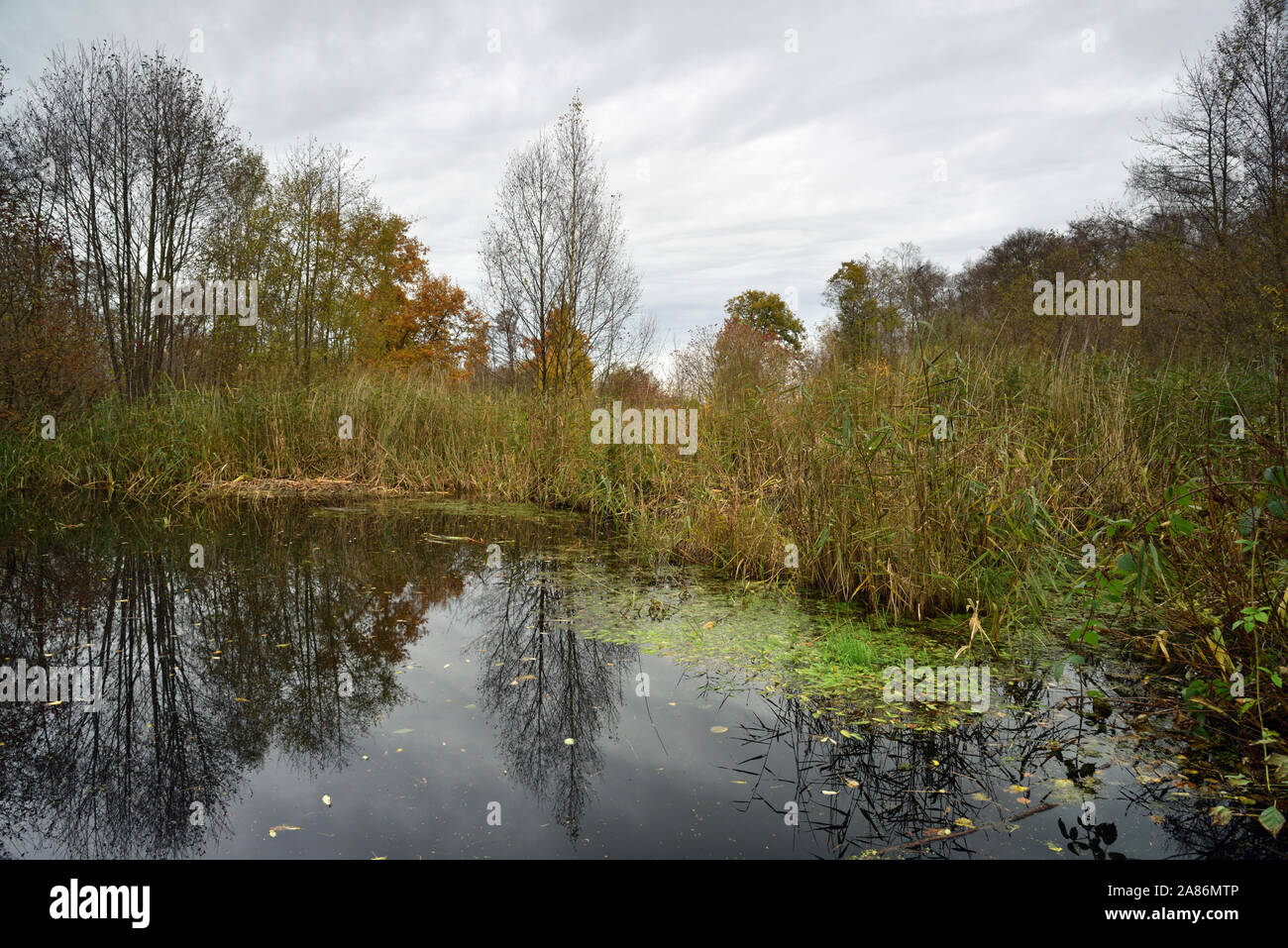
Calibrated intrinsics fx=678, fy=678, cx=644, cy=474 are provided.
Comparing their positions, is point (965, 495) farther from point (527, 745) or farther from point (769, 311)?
point (769, 311)

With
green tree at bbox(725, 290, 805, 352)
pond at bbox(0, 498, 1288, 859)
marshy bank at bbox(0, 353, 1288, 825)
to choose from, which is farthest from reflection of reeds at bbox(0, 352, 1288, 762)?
green tree at bbox(725, 290, 805, 352)

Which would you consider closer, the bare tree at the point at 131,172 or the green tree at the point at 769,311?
the bare tree at the point at 131,172

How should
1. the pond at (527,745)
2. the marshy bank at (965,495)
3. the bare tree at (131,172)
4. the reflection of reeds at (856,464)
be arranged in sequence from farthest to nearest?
the bare tree at (131,172)
the reflection of reeds at (856,464)
the marshy bank at (965,495)
the pond at (527,745)

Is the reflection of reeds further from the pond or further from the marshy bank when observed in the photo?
the pond

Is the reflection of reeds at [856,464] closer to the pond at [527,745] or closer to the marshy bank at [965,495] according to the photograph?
the marshy bank at [965,495]

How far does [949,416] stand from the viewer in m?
3.48

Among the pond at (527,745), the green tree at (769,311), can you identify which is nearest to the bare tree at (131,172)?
the pond at (527,745)

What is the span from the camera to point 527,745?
7.62 feet

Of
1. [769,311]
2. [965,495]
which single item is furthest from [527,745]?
[769,311]

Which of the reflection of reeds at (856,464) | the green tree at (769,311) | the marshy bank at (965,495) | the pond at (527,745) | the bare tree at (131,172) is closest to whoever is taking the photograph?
the pond at (527,745)

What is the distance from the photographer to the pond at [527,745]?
1.75 metres

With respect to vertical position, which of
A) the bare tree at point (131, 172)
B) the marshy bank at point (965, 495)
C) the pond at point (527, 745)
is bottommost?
the pond at point (527, 745)

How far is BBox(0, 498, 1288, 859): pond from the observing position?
1.75 metres

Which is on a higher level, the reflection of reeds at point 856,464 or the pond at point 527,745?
the reflection of reeds at point 856,464
